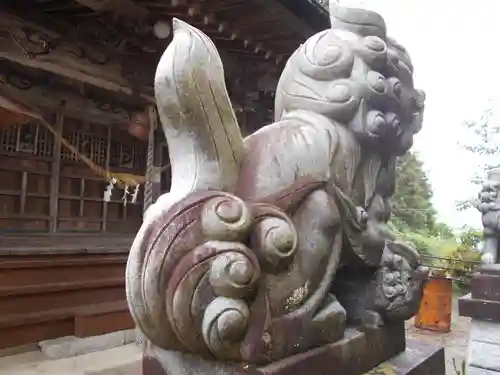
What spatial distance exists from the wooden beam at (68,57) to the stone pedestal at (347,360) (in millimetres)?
3622

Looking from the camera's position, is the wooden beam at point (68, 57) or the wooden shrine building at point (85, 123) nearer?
the wooden beam at point (68, 57)

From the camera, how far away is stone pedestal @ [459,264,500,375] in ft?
12.4

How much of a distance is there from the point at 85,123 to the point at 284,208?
5.18 meters

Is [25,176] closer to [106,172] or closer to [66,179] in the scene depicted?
[66,179]

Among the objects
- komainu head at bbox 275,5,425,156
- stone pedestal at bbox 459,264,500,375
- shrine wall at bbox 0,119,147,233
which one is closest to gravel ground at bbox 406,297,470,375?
→ stone pedestal at bbox 459,264,500,375

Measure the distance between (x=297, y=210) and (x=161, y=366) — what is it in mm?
613

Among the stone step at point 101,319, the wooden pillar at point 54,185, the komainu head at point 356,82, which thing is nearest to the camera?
the komainu head at point 356,82

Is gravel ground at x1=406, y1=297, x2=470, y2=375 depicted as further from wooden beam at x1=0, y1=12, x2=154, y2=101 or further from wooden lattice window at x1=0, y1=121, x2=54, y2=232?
wooden lattice window at x1=0, y1=121, x2=54, y2=232

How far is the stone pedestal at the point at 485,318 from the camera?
3766 millimetres

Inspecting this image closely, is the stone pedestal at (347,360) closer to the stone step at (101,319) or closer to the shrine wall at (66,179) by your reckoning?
the stone step at (101,319)

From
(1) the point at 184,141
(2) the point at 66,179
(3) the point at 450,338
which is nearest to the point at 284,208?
(1) the point at 184,141

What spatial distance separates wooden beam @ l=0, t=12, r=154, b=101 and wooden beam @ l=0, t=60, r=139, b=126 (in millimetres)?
333

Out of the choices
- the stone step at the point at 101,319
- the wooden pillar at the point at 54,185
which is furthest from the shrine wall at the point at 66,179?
the stone step at the point at 101,319

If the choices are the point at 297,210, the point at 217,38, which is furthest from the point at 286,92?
the point at 217,38
